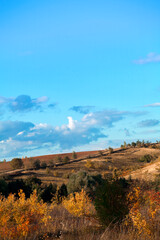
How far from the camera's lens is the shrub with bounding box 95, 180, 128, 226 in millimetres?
8594

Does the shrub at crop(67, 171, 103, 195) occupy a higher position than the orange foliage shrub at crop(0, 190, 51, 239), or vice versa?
the orange foliage shrub at crop(0, 190, 51, 239)

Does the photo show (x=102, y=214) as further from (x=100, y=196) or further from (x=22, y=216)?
(x=22, y=216)

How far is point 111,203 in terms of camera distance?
342 inches

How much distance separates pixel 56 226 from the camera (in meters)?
9.30

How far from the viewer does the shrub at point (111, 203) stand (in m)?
8.59

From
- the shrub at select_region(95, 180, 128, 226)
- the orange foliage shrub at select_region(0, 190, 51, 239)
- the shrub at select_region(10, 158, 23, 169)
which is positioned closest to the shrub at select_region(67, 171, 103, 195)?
the orange foliage shrub at select_region(0, 190, 51, 239)

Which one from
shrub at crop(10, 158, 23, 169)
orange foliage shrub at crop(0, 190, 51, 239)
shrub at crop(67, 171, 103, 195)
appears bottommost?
shrub at crop(67, 171, 103, 195)

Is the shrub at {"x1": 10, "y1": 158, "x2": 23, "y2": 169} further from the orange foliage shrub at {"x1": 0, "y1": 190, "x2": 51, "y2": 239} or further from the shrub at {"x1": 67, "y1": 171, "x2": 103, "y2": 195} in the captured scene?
the orange foliage shrub at {"x1": 0, "y1": 190, "x2": 51, "y2": 239}

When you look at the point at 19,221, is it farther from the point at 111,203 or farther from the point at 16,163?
the point at 16,163

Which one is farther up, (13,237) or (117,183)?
(117,183)

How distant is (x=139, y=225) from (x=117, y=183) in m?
1.94

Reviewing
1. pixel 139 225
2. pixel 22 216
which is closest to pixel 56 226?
pixel 22 216

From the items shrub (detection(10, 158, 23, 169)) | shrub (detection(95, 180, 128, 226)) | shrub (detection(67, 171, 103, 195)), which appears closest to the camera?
shrub (detection(95, 180, 128, 226))

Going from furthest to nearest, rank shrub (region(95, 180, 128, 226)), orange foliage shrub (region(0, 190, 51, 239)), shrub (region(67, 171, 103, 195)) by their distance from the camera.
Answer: shrub (region(67, 171, 103, 195)), shrub (region(95, 180, 128, 226)), orange foliage shrub (region(0, 190, 51, 239))
